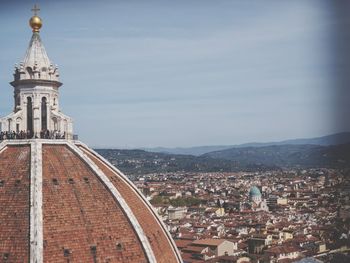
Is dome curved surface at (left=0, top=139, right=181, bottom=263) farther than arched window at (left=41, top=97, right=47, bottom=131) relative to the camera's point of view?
A: No

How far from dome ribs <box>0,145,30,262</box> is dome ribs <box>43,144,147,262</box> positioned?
124mm

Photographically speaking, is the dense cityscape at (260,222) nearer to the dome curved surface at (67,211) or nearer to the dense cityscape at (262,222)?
the dense cityscape at (262,222)

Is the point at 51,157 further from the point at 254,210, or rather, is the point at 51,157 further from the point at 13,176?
the point at 254,210

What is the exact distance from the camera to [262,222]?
2425cm

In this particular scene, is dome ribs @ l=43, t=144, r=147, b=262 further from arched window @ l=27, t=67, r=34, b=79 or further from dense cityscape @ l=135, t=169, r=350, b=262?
dense cityscape @ l=135, t=169, r=350, b=262

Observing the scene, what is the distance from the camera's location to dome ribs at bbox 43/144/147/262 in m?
3.74

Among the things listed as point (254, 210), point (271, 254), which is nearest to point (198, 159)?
point (254, 210)

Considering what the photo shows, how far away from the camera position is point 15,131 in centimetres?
445

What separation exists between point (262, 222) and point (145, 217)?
804 inches

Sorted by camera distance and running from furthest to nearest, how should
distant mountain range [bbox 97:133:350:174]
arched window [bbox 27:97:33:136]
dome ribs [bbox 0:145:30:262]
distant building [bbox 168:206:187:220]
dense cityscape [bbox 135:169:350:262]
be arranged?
distant mountain range [bbox 97:133:350:174]
distant building [bbox 168:206:187:220]
arched window [bbox 27:97:33:136]
dense cityscape [bbox 135:169:350:262]
dome ribs [bbox 0:145:30:262]

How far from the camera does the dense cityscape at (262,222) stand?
376 cm

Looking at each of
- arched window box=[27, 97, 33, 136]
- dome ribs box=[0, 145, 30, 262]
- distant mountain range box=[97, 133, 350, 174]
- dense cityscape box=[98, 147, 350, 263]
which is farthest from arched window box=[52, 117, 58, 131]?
distant mountain range box=[97, 133, 350, 174]

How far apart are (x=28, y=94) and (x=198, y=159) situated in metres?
73.9

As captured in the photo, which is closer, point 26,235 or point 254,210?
point 26,235
